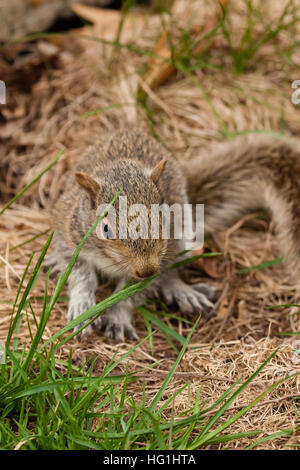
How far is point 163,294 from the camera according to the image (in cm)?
362

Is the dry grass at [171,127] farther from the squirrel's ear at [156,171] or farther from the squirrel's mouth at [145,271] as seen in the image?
the squirrel's ear at [156,171]

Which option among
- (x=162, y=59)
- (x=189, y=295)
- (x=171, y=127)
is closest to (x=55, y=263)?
(x=189, y=295)

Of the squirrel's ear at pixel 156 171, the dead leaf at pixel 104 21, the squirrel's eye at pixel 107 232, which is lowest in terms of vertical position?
the squirrel's eye at pixel 107 232

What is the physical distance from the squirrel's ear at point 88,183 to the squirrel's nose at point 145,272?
57cm

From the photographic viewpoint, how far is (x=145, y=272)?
2789 millimetres

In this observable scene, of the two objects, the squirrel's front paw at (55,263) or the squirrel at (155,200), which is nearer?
the squirrel at (155,200)

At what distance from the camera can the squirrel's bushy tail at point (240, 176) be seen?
150 inches

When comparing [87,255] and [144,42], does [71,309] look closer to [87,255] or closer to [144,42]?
[87,255]

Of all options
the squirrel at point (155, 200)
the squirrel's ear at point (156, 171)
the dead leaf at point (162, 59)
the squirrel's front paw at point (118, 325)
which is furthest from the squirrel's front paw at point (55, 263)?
the dead leaf at point (162, 59)

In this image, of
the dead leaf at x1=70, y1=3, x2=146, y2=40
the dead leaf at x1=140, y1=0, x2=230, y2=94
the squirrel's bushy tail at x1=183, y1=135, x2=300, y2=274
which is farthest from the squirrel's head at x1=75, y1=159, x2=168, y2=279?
the dead leaf at x1=70, y1=3, x2=146, y2=40

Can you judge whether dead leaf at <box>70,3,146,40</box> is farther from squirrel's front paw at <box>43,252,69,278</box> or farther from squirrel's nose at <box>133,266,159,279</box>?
squirrel's nose at <box>133,266,159,279</box>

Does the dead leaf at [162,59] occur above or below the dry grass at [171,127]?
above

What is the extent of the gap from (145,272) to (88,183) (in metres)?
0.64

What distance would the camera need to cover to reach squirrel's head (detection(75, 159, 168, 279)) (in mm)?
2801
